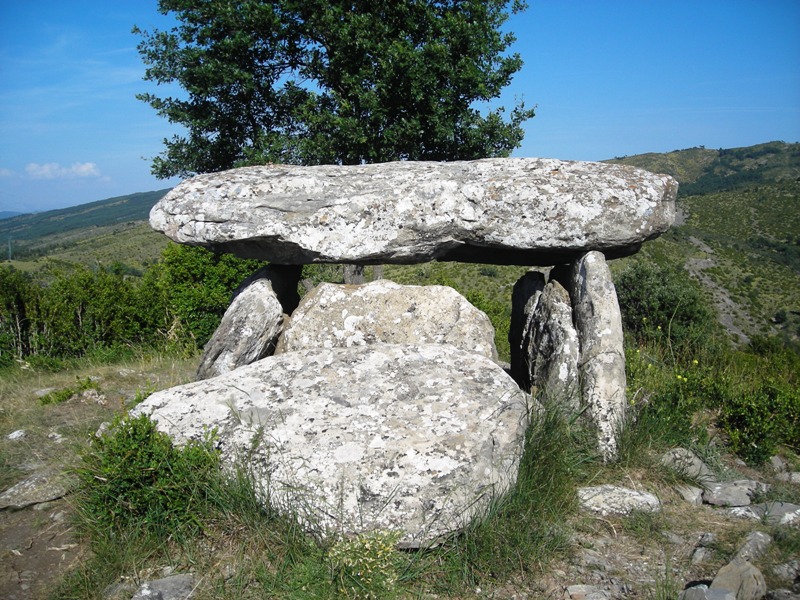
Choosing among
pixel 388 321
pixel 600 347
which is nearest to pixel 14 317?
pixel 388 321

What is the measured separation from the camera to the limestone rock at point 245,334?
22.5 ft

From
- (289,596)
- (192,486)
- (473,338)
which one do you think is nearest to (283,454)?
(192,486)

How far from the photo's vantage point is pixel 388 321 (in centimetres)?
687

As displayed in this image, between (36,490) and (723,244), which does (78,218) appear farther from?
Answer: (36,490)

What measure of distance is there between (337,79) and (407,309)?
6.44 meters

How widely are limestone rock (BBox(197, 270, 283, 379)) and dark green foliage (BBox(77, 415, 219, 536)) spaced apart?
205cm

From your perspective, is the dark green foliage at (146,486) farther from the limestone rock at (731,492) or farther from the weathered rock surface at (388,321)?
the limestone rock at (731,492)

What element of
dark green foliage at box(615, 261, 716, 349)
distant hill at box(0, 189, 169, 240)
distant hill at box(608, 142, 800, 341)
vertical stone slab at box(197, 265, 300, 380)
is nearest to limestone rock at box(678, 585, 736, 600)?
vertical stone slab at box(197, 265, 300, 380)

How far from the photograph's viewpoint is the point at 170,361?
10.1 metres

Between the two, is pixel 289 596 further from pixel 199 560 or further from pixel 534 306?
pixel 534 306

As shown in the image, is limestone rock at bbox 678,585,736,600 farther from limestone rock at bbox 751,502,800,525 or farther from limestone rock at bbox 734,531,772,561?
limestone rock at bbox 751,502,800,525

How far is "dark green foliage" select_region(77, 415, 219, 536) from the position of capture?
183 inches

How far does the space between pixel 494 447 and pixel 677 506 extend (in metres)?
1.88

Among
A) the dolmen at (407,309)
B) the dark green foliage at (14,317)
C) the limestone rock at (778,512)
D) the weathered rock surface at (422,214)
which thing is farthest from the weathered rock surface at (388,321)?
the dark green foliage at (14,317)
